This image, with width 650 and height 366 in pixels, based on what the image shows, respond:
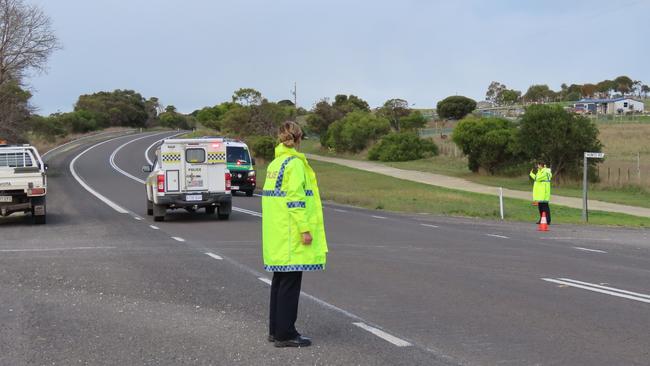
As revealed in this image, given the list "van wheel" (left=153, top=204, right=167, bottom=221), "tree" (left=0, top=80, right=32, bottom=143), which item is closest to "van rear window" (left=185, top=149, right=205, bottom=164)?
"van wheel" (left=153, top=204, right=167, bottom=221)

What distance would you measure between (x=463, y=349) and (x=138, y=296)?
4441mm

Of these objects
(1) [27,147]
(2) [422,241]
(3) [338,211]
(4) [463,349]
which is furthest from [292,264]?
(3) [338,211]

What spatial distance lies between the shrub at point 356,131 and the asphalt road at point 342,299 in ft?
179

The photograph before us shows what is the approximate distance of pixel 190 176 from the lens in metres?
20.4

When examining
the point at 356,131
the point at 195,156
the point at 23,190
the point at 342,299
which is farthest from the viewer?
the point at 356,131

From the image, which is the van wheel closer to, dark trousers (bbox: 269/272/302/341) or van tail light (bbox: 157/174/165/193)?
van tail light (bbox: 157/174/165/193)

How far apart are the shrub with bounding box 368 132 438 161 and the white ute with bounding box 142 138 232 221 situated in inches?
1755

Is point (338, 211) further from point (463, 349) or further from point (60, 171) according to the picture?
point (60, 171)

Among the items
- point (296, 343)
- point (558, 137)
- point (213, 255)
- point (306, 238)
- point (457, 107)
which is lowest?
point (213, 255)

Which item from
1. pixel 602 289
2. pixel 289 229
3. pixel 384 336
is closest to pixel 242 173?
pixel 602 289

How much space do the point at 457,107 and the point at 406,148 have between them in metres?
69.9

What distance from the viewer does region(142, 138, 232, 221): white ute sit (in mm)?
20219

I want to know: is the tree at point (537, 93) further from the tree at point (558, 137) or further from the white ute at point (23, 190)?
the white ute at point (23, 190)

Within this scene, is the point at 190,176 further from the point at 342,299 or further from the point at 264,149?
the point at 264,149
